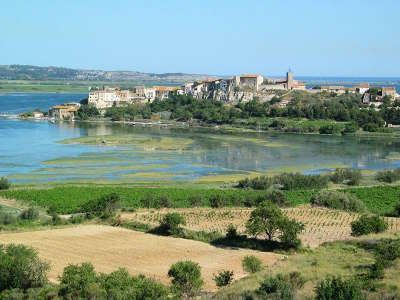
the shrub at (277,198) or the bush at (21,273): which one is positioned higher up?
the bush at (21,273)

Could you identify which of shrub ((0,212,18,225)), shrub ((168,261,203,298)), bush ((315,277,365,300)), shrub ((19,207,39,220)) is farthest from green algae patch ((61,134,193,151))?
bush ((315,277,365,300))

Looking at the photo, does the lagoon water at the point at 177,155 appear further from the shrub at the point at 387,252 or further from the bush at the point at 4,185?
the shrub at the point at 387,252

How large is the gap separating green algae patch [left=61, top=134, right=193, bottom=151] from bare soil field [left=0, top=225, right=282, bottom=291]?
27017 millimetres

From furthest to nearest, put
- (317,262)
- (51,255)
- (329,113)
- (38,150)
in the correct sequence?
(329,113)
(38,150)
(51,255)
(317,262)

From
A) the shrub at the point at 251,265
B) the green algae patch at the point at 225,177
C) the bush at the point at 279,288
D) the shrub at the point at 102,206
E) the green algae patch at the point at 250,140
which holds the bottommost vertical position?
the green algae patch at the point at 250,140

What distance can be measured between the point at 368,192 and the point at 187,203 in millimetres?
9236

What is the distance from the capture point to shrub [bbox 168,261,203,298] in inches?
563

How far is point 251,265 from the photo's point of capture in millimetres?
16719

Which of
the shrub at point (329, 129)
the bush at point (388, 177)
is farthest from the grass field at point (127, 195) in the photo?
the shrub at point (329, 129)

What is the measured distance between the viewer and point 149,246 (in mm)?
20031

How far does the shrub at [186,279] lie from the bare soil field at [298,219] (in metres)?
6.46

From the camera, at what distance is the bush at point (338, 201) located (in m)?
27.1

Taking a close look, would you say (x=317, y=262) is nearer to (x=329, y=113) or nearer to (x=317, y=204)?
(x=317, y=204)

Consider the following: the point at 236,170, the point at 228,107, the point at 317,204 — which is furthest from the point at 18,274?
the point at 228,107
